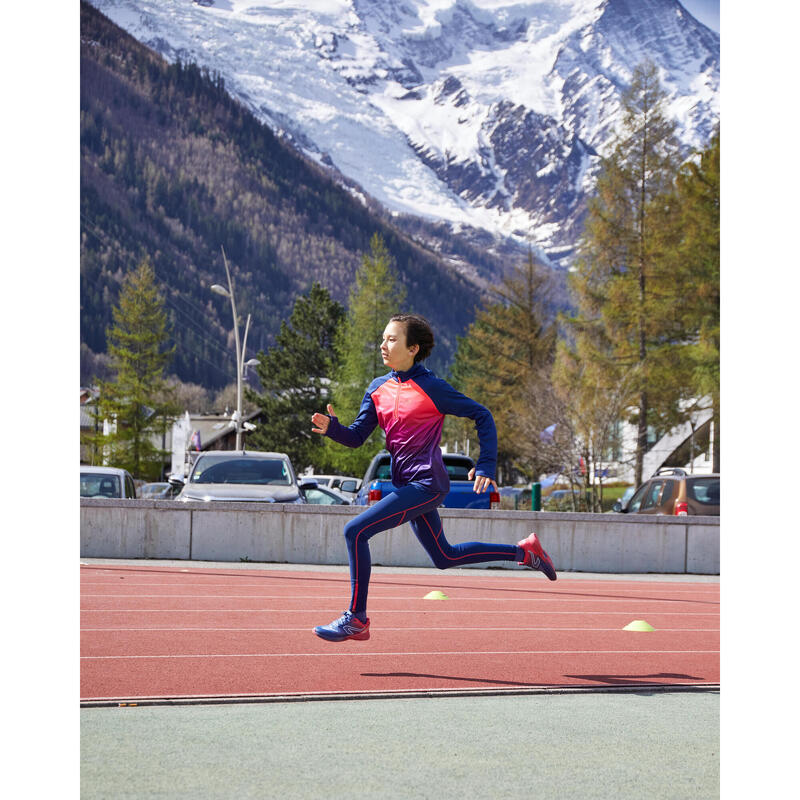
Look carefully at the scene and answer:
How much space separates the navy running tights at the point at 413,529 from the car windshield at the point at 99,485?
14.4 meters

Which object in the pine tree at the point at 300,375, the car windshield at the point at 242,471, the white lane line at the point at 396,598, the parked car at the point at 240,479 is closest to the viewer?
the white lane line at the point at 396,598

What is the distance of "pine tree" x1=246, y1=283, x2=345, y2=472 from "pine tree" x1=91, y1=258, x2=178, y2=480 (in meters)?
8.00

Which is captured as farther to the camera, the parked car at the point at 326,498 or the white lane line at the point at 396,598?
the parked car at the point at 326,498

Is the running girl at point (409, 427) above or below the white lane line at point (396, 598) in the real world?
above

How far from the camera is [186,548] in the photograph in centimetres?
1791

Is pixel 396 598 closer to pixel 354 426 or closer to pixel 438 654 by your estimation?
pixel 438 654

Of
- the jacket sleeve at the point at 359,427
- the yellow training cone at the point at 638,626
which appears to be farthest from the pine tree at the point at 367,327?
the jacket sleeve at the point at 359,427

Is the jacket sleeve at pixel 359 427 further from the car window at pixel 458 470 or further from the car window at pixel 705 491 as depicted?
the car window at pixel 705 491

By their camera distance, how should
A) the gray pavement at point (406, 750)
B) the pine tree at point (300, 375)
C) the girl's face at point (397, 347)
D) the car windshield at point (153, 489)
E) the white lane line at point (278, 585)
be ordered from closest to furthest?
the gray pavement at point (406, 750) < the girl's face at point (397, 347) < the white lane line at point (278, 585) < the car windshield at point (153, 489) < the pine tree at point (300, 375)

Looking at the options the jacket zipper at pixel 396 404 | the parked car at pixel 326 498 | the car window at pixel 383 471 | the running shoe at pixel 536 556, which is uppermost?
the jacket zipper at pixel 396 404

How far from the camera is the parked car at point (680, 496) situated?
20.2 metres

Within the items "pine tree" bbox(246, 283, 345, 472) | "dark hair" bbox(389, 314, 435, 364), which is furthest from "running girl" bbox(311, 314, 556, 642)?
"pine tree" bbox(246, 283, 345, 472)

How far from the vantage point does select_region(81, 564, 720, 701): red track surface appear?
7.18 meters
